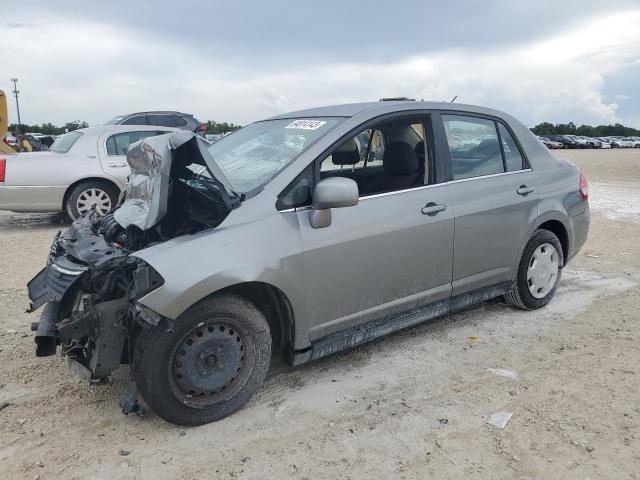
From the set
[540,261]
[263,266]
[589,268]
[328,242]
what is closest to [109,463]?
[263,266]

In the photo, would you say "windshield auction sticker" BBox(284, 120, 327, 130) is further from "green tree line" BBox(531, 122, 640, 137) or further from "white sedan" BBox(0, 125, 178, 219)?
"green tree line" BBox(531, 122, 640, 137)

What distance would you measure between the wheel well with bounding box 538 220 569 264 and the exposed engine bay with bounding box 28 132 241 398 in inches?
115

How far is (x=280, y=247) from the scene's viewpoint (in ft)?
10.1

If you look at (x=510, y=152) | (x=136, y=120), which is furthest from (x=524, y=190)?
(x=136, y=120)

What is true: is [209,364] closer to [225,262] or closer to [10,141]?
[225,262]

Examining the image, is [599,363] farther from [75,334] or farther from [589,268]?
[75,334]

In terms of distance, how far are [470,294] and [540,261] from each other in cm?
89

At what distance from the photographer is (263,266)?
299 centimetres

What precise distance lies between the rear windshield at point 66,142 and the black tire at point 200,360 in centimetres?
666

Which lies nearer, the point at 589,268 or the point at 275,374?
the point at 275,374

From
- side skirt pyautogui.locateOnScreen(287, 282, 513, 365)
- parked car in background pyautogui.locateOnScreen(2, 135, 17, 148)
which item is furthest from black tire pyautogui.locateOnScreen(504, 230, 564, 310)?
parked car in background pyautogui.locateOnScreen(2, 135, 17, 148)

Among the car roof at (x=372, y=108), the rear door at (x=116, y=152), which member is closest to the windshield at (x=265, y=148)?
the car roof at (x=372, y=108)

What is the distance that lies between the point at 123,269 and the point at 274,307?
0.88 m

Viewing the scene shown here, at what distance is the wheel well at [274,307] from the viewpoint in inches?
122
